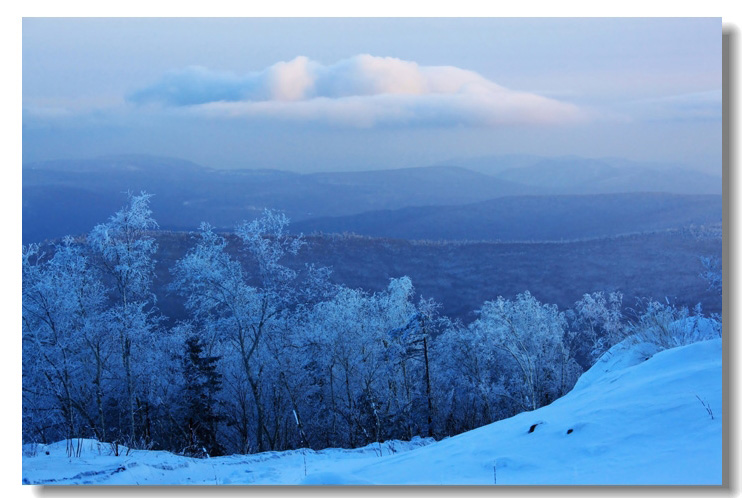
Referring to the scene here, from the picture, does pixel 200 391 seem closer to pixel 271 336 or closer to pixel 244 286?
pixel 271 336

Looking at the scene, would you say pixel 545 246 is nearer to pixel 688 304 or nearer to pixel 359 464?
pixel 688 304

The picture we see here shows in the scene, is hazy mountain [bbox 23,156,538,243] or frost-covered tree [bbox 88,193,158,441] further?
frost-covered tree [bbox 88,193,158,441]

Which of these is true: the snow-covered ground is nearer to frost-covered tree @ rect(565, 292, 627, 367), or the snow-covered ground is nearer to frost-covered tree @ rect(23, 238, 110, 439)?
frost-covered tree @ rect(23, 238, 110, 439)

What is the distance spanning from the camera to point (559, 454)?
4.91 metres

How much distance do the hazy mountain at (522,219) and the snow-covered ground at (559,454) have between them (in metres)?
3.19

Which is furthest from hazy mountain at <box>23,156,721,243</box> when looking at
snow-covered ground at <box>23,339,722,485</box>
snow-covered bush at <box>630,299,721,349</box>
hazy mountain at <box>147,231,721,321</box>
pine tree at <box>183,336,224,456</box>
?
pine tree at <box>183,336,224,456</box>

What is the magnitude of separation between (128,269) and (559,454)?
7.94 metres

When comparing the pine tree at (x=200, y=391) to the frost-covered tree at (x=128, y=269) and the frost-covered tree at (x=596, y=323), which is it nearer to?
the frost-covered tree at (x=128, y=269)

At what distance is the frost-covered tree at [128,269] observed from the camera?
8982 millimetres

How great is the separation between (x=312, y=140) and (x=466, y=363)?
12343 millimetres

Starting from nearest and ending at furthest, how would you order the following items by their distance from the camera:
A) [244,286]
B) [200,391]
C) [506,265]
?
1. [244,286]
2. [506,265]
3. [200,391]

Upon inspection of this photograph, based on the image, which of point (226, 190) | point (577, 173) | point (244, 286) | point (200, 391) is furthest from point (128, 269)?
point (577, 173)

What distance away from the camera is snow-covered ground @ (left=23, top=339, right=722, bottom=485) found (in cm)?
471

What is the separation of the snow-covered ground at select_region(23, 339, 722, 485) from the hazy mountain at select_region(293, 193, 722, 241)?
319 centimetres
